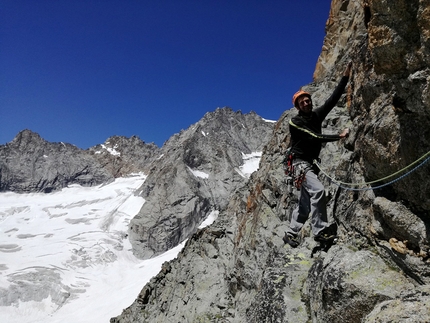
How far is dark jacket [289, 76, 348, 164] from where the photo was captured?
772cm

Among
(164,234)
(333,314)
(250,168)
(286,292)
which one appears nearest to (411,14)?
(333,314)

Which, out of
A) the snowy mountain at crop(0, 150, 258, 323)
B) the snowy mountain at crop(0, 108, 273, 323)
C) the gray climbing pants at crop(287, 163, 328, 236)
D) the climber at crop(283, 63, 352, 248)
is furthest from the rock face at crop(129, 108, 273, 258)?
the gray climbing pants at crop(287, 163, 328, 236)

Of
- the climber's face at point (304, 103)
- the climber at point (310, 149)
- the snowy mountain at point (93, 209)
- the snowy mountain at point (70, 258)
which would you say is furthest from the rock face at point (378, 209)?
the snowy mountain at point (70, 258)

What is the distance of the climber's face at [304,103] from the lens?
7.89 metres

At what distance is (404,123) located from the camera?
17.9 ft

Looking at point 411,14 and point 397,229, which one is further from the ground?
point 411,14

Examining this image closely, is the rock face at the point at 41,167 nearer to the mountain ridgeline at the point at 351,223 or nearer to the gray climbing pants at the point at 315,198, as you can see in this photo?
the mountain ridgeline at the point at 351,223

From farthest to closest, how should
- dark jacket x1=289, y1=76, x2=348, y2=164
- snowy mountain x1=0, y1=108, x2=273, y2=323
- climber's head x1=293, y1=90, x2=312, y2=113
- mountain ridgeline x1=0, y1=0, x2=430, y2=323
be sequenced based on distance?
snowy mountain x1=0, y1=108, x2=273, y2=323
climber's head x1=293, y1=90, x2=312, y2=113
dark jacket x1=289, y1=76, x2=348, y2=164
mountain ridgeline x1=0, y1=0, x2=430, y2=323

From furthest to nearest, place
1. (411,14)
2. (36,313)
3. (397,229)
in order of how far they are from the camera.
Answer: (36,313)
(397,229)
(411,14)

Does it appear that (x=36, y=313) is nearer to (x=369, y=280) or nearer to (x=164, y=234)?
(x=164, y=234)

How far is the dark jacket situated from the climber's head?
0.18 meters

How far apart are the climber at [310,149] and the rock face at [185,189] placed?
342 ft

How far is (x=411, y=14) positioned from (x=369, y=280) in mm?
4557

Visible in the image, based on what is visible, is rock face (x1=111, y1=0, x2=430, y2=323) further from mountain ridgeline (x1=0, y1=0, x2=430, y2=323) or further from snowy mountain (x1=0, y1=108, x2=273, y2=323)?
snowy mountain (x1=0, y1=108, x2=273, y2=323)
